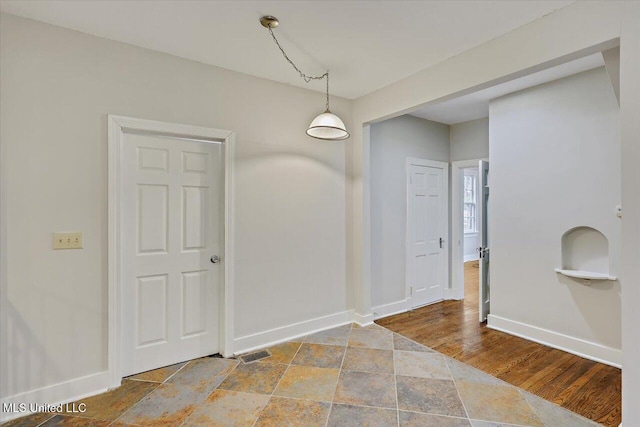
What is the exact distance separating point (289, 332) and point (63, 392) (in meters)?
1.86

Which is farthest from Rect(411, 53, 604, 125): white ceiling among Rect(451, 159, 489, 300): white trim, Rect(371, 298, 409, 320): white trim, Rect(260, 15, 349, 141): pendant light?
Rect(371, 298, 409, 320): white trim

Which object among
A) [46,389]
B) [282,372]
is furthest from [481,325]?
[46,389]

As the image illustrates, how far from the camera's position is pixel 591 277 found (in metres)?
2.85

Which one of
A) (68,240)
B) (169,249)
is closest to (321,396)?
(169,249)

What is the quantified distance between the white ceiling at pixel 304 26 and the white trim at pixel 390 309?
9.28ft

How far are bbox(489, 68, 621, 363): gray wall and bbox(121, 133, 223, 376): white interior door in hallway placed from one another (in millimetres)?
3200

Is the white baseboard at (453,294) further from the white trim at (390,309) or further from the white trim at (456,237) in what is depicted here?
the white trim at (390,309)

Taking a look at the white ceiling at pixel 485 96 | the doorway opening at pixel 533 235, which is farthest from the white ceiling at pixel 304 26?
the doorway opening at pixel 533 235

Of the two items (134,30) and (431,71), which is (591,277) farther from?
(134,30)

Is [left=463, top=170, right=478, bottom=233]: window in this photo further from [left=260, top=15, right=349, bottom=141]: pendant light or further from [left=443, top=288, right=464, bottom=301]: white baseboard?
[left=260, top=15, right=349, bottom=141]: pendant light

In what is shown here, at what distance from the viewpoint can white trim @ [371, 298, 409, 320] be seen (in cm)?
396

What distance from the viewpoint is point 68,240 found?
2229 millimetres

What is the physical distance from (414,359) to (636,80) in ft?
8.35

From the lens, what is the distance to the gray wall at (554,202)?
2.83 metres
